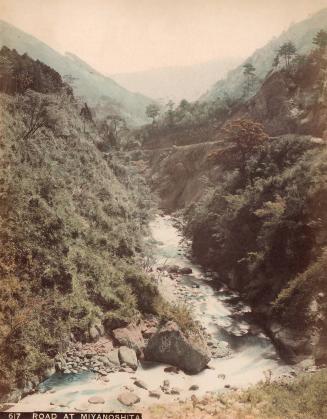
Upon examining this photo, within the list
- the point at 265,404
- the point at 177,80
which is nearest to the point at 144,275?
the point at 265,404

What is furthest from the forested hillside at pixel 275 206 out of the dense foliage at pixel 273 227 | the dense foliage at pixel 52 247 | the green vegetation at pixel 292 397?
the dense foliage at pixel 52 247

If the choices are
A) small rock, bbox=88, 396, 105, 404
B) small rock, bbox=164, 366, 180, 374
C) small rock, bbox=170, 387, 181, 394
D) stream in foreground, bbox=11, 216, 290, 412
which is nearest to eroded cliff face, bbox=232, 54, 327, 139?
stream in foreground, bbox=11, 216, 290, 412

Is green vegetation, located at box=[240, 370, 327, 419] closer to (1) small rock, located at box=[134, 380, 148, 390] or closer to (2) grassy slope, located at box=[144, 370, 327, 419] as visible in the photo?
(2) grassy slope, located at box=[144, 370, 327, 419]

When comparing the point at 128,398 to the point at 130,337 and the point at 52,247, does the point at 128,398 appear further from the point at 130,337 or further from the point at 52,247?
the point at 52,247

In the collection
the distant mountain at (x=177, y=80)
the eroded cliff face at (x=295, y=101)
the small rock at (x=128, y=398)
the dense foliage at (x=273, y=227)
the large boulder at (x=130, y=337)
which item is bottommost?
the small rock at (x=128, y=398)

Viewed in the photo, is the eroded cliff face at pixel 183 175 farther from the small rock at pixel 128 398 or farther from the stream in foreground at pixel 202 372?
the small rock at pixel 128 398

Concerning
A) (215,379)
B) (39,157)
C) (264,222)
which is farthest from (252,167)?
(215,379)

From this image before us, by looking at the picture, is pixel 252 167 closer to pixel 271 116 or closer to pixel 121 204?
pixel 121 204

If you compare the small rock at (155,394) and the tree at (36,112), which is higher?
the tree at (36,112)
